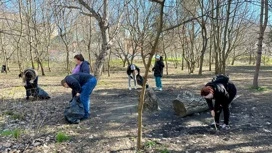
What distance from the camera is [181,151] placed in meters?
5.19

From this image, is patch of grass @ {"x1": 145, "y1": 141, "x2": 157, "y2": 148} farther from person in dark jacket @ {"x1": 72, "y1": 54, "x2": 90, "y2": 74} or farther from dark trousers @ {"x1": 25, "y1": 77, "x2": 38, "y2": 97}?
dark trousers @ {"x1": 25, "y1": 77, "x2": 38, "y2": 97}

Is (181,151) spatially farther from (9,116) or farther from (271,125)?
(9,116)

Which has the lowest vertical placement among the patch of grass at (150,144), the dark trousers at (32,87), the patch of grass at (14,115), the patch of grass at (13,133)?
the patch of grass at (150,144)

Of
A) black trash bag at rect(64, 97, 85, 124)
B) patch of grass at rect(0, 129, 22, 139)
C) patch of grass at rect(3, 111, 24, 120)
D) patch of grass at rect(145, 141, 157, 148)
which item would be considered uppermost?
black trash bag at rect(64, 97, 85, 124)

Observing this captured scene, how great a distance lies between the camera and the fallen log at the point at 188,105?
290 inches

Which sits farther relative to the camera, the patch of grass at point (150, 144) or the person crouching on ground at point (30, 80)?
the person crouching on ground at point (30, 80)

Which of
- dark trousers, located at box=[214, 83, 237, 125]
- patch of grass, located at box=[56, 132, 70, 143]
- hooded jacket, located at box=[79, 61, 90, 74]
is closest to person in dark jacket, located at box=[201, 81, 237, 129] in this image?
dark trousers, located at box=[214, 83, 237, 125]

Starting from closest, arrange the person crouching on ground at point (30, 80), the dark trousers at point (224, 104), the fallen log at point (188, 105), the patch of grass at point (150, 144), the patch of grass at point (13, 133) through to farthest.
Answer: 1. the patch of grass at point (150, 144)
2. the patch of grass at point (13, 133)
3. the dark trousers at point (224, 104)
4. the fallen log at point (188, 105)
5. the person crouching on ground at point (30, 80)

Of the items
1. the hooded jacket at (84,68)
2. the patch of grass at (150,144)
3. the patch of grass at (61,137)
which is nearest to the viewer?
the patch of grass at (150,144)

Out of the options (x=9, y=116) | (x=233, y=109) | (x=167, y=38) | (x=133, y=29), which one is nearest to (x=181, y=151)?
(x=233, y=109)

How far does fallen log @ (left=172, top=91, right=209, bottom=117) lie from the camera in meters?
7.37

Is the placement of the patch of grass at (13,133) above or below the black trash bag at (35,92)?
below

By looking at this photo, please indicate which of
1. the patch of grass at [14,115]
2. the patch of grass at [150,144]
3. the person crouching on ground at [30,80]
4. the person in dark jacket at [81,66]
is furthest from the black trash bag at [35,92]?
the patch of grass at [150,144]

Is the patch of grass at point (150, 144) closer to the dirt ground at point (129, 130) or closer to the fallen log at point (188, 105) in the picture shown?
the dirt ground at point (129, 130)
